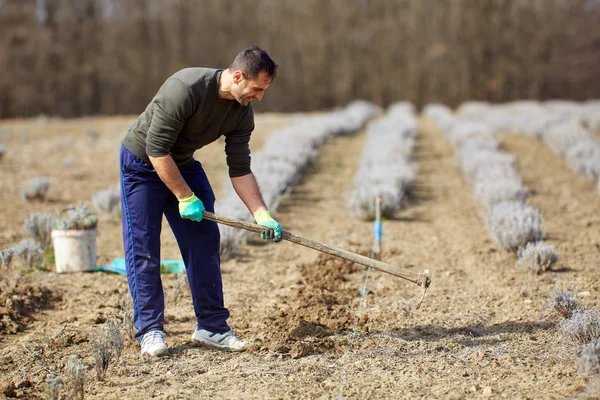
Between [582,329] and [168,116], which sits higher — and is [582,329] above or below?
below

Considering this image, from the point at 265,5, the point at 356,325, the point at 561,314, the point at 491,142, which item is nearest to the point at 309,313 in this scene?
the point at 356,325

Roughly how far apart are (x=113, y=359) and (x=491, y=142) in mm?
10442

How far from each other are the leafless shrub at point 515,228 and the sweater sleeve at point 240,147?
10.3ft

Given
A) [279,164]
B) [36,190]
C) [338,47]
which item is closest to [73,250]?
[36,190]

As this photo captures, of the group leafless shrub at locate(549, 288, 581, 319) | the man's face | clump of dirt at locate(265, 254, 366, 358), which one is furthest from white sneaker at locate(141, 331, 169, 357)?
leafless shrub at locate(549, 288, 581, 319)

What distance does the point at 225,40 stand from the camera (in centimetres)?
3297

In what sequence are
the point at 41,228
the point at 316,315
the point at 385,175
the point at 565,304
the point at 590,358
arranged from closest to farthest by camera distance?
the point at 590,358 < the point at 565,304 < the point at 316,315 < the point at 41,228 < the point at 385,175

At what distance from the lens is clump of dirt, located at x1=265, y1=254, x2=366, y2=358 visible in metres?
3.93

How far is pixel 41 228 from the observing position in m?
6.23

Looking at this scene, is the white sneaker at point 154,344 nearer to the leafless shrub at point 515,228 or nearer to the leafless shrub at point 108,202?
the leafless shrub at point 515,228

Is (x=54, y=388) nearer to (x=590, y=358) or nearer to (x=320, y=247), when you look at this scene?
(x=320, y=247)

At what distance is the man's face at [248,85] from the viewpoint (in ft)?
11.4

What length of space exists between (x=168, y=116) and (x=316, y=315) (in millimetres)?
1741

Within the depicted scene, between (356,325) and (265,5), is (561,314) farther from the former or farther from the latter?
(265,5)
